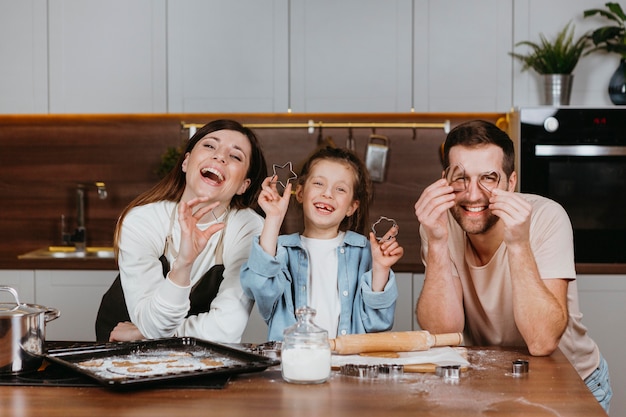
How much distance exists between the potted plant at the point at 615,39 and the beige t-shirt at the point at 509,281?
64.3 inches

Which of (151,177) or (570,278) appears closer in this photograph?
(570,278)

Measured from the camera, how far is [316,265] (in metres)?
2.30

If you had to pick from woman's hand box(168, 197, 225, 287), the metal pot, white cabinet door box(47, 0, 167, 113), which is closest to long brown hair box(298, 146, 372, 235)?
woman's hand box(168, 197, 225, 287)

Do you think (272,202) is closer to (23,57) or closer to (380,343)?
(380,343)

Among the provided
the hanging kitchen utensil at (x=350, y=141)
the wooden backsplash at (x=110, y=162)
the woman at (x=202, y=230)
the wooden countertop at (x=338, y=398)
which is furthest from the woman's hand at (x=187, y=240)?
the hanging kitchen utensil at (x=350, y=141)

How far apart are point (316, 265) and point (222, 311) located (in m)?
0.32

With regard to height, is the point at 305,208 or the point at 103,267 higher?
the point at 305,208

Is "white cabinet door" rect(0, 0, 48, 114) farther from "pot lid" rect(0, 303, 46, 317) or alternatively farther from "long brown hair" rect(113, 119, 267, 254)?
"pot lid" rect(0, 303, 46, 317)

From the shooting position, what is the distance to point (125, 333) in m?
2.20

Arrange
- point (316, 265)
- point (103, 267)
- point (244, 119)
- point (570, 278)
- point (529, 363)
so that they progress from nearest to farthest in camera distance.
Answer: point (529, 363)
point (570, 278)
point (316, 265)
point (103, 267)
point (244, 119)

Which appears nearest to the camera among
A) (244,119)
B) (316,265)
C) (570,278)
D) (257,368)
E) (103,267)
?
(257,368)

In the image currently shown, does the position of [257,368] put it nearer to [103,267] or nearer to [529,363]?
[529,363]

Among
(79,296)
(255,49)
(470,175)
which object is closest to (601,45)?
(255,49)

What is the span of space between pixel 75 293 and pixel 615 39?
2.78m
